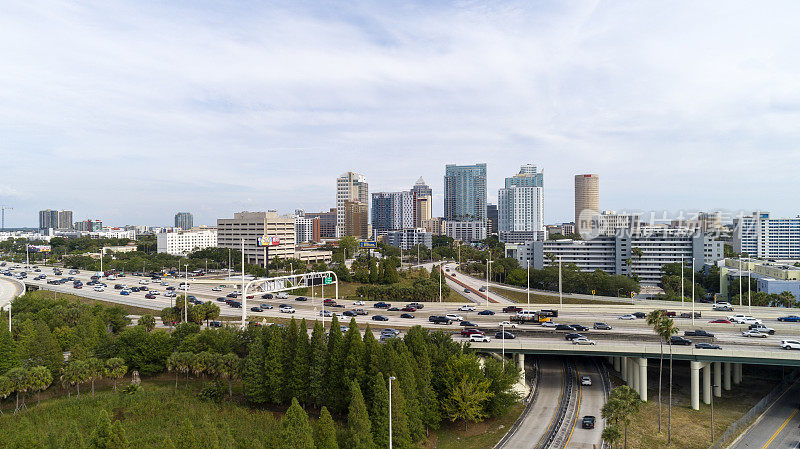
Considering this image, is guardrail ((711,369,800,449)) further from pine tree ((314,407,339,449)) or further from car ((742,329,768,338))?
pine tree ((314,407,339,449))

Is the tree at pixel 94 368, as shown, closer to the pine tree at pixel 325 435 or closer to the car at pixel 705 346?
the pine tree at pixel 325 435

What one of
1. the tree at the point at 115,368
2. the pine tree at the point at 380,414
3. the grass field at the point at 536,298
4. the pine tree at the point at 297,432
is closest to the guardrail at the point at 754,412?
the pine tree at the point at 380,414

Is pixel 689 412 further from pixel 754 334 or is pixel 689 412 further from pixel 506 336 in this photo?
pixel 506 336

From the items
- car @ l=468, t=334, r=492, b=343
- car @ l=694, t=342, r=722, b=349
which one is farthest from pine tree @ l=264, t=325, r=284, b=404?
car @ l=694, t=342, r=722, b=349

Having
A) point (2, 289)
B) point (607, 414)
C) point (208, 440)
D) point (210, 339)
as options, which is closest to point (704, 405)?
point (607, 414)

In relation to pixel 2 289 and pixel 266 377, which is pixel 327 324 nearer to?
pixel 266 377
